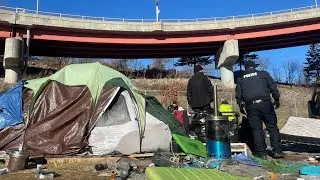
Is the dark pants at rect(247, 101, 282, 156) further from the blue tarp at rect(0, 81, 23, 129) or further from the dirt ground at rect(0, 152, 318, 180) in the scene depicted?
the blue tarp at rect(0, 81, 23, 129)

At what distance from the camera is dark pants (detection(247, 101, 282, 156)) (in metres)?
6.81

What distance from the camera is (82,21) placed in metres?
33.4

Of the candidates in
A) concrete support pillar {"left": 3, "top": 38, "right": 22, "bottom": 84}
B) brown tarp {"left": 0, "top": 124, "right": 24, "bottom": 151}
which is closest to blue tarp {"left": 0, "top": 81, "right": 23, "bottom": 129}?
brown tarp {"left": 0, "top": 124, "right": 24, "bottom": 151}

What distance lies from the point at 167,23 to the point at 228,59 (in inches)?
285

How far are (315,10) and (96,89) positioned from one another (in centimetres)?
3365

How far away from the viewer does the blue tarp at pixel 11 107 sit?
7.83 metres

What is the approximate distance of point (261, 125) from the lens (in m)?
6.93

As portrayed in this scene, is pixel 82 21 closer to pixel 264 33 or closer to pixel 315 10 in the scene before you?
pixel 264 33

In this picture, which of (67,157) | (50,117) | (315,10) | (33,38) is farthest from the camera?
(315,10)

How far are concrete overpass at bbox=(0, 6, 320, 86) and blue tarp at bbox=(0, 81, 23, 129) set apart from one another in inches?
976

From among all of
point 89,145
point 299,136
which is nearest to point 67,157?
point 89,145

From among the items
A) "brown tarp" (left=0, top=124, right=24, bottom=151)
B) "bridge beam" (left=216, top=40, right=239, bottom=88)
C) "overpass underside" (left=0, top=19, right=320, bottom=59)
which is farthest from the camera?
"bridge beam" (left=216, top=40, right=239, bottom=88)

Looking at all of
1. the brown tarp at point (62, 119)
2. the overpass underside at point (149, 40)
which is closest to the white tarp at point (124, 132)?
the brown tarp at point (62, 119)

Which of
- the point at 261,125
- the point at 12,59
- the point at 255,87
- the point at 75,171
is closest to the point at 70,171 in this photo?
the point at 75,171
